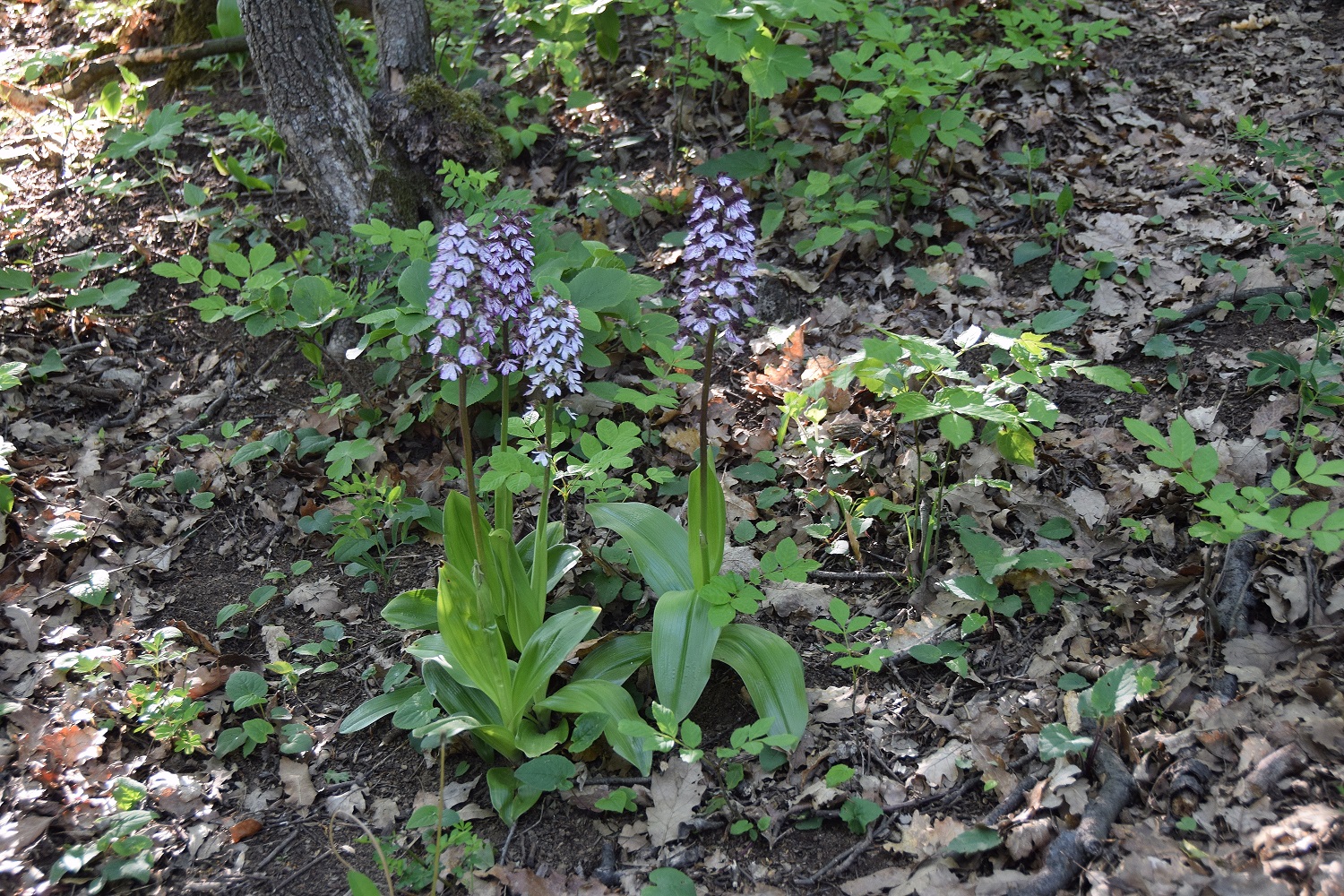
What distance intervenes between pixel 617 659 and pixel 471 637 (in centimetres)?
51

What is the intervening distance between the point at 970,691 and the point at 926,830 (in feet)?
1.78

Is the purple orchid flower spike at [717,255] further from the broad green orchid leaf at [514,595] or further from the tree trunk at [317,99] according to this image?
the tree trunk at [317,99]

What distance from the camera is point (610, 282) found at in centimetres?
305

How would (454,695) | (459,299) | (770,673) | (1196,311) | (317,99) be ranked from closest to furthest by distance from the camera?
(459,299), (770,673), (454,695), (1196,311), (317,99)

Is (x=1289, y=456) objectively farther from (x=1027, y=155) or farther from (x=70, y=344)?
(x=70, y=344)

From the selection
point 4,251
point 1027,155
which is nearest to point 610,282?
point 1027,155

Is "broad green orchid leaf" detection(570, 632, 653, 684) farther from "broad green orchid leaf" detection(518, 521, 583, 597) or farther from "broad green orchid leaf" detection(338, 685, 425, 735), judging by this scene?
"broad green orchid leaf" detection(338, 685, 425, 735)

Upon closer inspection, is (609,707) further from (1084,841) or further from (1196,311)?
(1196,311)

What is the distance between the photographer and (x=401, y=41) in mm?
4711

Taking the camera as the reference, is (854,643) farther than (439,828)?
Yes

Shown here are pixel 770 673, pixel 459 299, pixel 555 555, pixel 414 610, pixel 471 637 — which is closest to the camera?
pixel 459 299

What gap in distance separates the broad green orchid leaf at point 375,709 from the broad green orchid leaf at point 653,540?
0.79 m

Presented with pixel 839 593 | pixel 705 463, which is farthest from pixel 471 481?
pixel 839 593

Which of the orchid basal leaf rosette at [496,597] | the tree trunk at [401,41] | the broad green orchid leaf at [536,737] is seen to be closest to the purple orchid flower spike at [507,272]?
the orchid basal leaf rosette at [496,597]
